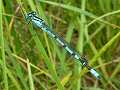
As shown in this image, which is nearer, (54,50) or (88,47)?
(54,50)

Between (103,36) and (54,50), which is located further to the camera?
(103,36)

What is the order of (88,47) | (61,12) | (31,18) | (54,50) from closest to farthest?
1. (31,18)
2. (54,50)
3. (88,47)
4. (61,12)

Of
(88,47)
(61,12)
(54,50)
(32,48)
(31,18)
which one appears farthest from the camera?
(61,12)

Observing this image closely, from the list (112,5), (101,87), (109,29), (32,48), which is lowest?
(101,87)

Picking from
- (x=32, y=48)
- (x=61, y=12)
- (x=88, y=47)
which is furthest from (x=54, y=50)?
(x=61, y=12)

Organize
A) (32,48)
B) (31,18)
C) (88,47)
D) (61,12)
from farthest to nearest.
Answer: (61,12) → (88,47) → (32,48) → (31,18)

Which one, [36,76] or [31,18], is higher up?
[31,18]

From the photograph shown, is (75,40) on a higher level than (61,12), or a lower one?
lower

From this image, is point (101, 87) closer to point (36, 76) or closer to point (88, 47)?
point (88, 47)

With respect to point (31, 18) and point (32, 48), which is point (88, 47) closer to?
point (32, 48)
